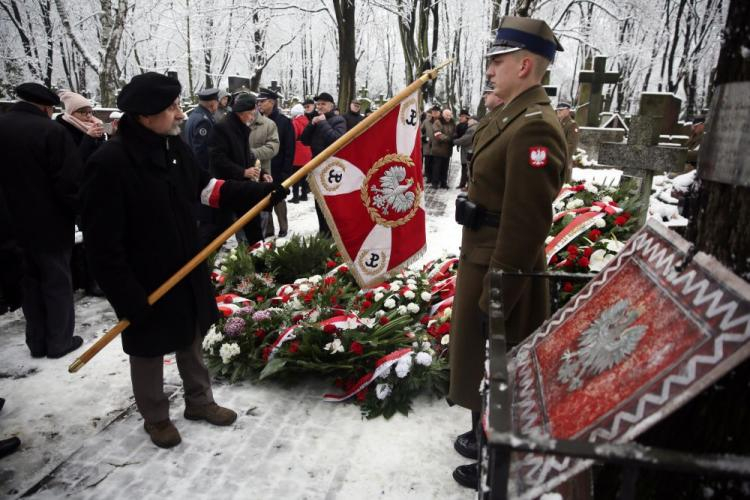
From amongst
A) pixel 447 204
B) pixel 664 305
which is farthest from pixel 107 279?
pixel 447 204

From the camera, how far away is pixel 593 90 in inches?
633

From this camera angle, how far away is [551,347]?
1.71 metres

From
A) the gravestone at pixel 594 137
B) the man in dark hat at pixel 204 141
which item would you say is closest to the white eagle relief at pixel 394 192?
the man in dark hat at pixel 204 141

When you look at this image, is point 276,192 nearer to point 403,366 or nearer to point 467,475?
point 403,366

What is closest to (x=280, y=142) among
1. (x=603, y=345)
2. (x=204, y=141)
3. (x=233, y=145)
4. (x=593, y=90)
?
(x=204, y=141)

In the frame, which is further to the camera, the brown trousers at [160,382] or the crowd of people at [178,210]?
the brown trousers at [160,382]

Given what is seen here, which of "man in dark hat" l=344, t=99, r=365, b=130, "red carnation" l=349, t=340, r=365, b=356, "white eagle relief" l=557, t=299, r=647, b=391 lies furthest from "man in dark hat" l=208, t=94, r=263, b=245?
"white eagle relief" l=557, t=299, r=647, b=391

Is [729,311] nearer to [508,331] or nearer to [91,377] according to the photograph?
[508,331]

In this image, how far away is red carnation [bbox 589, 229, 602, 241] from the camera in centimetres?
434

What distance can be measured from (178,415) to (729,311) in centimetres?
322

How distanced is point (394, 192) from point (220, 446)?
198 cm

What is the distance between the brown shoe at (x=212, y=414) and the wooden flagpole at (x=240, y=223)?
2.26ft

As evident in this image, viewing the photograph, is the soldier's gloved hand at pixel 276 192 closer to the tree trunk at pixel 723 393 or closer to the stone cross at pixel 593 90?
the tree trunk at pixel 723 393

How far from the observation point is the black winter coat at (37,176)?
3.80 m
